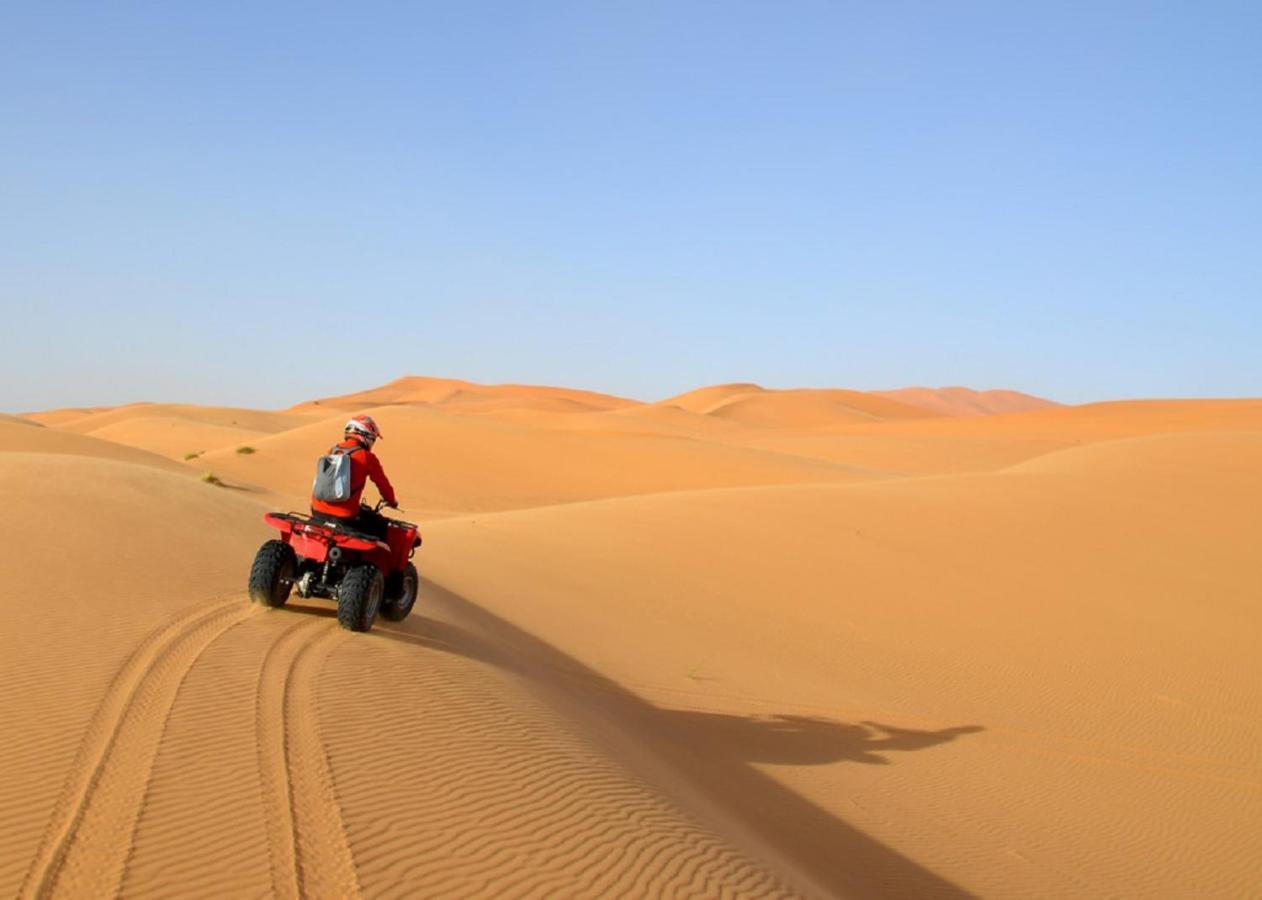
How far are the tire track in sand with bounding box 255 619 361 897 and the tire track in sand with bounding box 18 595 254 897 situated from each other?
1.63 feet

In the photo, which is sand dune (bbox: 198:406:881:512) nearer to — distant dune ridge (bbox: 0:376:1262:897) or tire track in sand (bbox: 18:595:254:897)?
distant dune ridge (bbox: 0:376:1262:897)

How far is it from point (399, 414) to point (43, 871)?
47.9 m

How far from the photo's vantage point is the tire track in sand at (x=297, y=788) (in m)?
4.04

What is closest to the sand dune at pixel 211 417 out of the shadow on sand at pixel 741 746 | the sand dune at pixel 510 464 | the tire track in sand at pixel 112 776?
the sand dune at pixel 510 464

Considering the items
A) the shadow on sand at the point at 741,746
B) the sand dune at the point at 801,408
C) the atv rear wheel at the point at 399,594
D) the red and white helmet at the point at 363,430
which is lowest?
the shadow on sand at the point at 741,746

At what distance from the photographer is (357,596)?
7.68 meters

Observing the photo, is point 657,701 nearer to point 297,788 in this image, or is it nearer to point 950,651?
point 950,651

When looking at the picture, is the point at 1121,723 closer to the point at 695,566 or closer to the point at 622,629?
the point at 622,629

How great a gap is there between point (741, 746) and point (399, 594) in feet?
10.3

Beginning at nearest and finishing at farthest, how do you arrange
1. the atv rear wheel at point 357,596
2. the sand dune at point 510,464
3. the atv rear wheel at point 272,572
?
the atv rear wheel at point 357,596
the atv rear wheel at point 272,572
the sand dune at point 510,464

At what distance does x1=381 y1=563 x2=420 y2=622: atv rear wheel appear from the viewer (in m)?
8.55

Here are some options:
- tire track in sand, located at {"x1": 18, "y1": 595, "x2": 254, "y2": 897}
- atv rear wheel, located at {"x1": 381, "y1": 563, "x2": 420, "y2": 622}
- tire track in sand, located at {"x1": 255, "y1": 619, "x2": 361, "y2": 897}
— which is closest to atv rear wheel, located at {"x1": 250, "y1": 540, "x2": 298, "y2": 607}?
atv rear wheel, located at {"x1": 381, "y1": 563, "x2": 420, "y2": 622}

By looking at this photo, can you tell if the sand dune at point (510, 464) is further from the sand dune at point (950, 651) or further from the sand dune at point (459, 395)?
the sand dune at point (459, 395)

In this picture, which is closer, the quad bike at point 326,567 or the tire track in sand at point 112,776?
the tire track in sand at point 112,776
